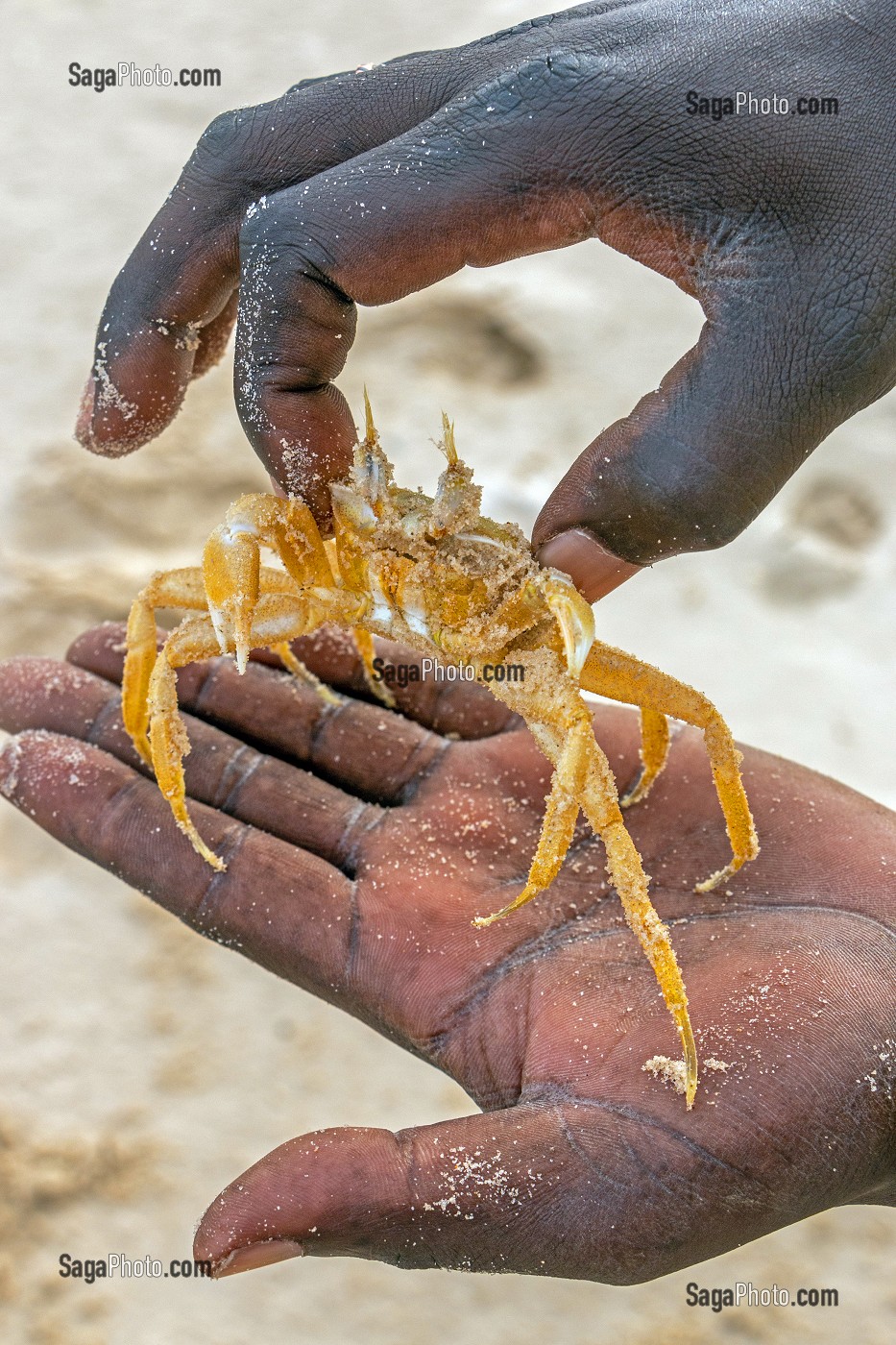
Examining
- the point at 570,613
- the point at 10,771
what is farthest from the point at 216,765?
the point at 570,613

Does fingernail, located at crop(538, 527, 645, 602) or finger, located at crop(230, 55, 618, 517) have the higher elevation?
finger, located at crop(230, 55, 618, 517)

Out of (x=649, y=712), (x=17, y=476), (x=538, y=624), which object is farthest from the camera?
(x=17, y=476)

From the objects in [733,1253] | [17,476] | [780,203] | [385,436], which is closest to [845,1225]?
[733,1253]

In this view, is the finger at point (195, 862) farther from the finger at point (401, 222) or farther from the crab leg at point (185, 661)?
the finger at point (401, 222)

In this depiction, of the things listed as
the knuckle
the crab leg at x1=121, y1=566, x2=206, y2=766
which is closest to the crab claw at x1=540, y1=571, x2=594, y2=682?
the crab leg at x1=121, y1=566, x2=206, y2=766

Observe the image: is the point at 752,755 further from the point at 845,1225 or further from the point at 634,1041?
the point at 845,1225

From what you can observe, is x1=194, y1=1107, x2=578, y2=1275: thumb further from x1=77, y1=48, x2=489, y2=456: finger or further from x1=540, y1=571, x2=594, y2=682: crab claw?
x1=77, y1=48, x2=489, y2=456: finger
